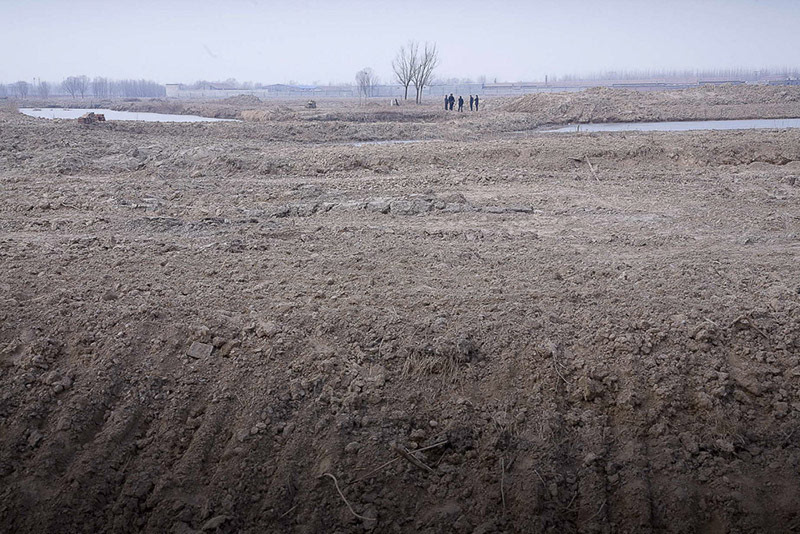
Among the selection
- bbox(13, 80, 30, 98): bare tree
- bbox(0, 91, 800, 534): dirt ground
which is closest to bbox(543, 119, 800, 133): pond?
bbox(0, 91, 800, 534): dirt ground

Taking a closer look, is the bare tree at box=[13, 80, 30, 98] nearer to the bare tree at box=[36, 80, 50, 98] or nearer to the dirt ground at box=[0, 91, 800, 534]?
the bare tree at box=[36, 80, 50, 98]

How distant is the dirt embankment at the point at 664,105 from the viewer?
28.2 meters

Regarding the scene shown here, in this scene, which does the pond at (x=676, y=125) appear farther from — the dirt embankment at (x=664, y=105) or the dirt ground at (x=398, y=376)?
the dirt ground at (x=398, y=376)

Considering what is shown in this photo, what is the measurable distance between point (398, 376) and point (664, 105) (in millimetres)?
33581

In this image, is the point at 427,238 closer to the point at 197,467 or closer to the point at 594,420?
the point at 594,420

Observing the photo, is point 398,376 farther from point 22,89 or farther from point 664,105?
point 22,89

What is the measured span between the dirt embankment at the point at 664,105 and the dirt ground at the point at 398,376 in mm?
23448

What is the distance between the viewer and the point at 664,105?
32.2 m

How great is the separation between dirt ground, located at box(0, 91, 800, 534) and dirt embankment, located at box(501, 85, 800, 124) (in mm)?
23448

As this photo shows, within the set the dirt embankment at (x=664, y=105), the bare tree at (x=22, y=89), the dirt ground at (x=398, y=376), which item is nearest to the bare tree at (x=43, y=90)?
the bare tree at (x=22, y=89)

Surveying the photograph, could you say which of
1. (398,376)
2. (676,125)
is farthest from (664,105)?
(398,376)

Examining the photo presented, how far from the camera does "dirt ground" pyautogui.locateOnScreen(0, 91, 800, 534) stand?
10.1 feet

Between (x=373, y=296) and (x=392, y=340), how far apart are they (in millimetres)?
718

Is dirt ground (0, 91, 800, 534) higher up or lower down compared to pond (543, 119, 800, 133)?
lower down
